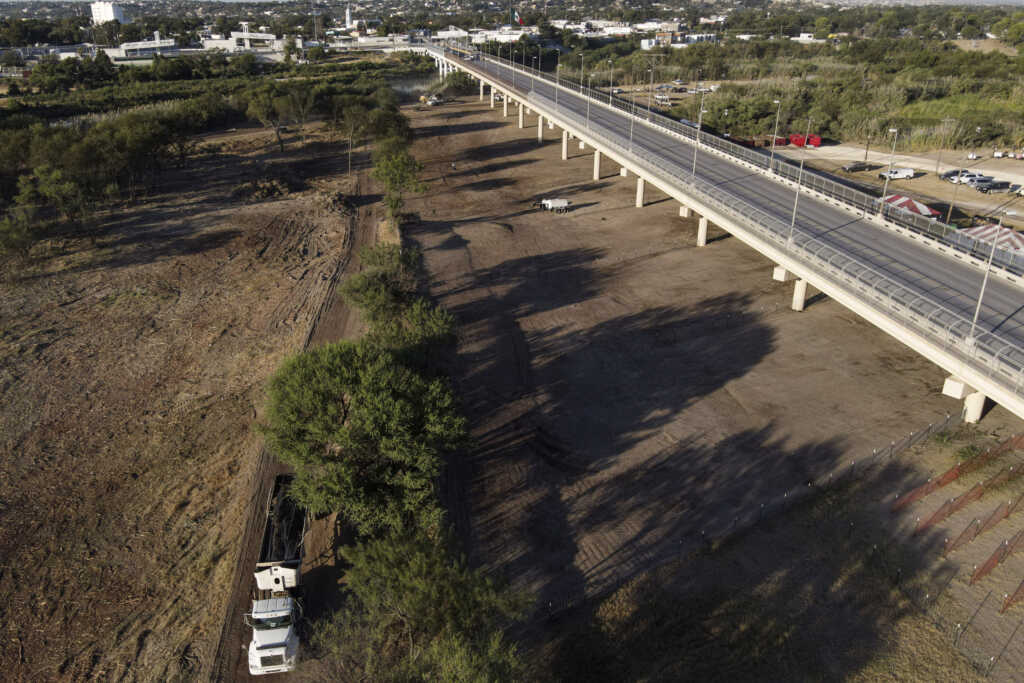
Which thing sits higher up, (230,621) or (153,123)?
(153,123)

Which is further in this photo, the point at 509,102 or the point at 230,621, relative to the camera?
the point at 509,102

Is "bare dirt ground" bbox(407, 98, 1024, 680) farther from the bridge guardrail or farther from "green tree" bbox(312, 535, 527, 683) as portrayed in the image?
the bridge guardrail

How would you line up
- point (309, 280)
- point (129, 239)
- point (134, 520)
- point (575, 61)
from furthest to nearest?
point (575, 61) → point (129, 239) → point (309, 280) → point (134, 520)

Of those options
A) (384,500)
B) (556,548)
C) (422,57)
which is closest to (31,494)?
(384,500)

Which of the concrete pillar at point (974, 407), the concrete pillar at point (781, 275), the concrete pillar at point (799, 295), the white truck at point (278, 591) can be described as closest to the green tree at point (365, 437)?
the white truck at point (278, 591)

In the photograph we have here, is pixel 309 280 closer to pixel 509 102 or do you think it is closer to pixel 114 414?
pixel 114 414

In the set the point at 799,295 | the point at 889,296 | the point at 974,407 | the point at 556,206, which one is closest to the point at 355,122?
the point at 556,206

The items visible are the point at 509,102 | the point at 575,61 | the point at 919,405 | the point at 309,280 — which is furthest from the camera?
the point at 575,61
